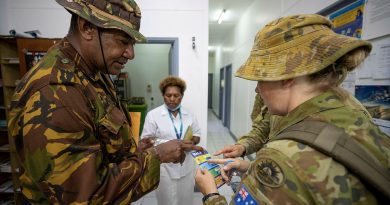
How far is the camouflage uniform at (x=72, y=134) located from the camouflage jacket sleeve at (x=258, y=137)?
2.57 feet

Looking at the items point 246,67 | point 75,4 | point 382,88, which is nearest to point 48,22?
point 75,4

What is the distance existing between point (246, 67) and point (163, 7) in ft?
8.30

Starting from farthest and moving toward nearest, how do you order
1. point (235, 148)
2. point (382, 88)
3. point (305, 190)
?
point (235, 148) → point (382, 88) → point (305, 190)

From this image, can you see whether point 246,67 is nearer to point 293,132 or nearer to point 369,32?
point 293,132

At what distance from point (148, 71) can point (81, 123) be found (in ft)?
18.0

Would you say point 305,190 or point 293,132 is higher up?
point 293,132

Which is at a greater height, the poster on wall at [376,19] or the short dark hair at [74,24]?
the poster on wall at [376,19]

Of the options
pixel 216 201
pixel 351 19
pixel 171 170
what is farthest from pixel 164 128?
pixel 351 19

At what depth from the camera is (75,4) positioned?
73 cm

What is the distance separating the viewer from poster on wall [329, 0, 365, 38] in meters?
1.39

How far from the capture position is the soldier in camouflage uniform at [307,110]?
1.67 feet

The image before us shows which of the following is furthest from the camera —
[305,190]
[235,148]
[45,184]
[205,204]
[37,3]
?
[37,3]

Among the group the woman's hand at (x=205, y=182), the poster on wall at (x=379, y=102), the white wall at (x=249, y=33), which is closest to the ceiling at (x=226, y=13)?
the white wall at (x=249, y=33)

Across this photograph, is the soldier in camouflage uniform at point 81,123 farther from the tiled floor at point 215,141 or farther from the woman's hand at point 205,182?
the tiled floor at point 215,141
